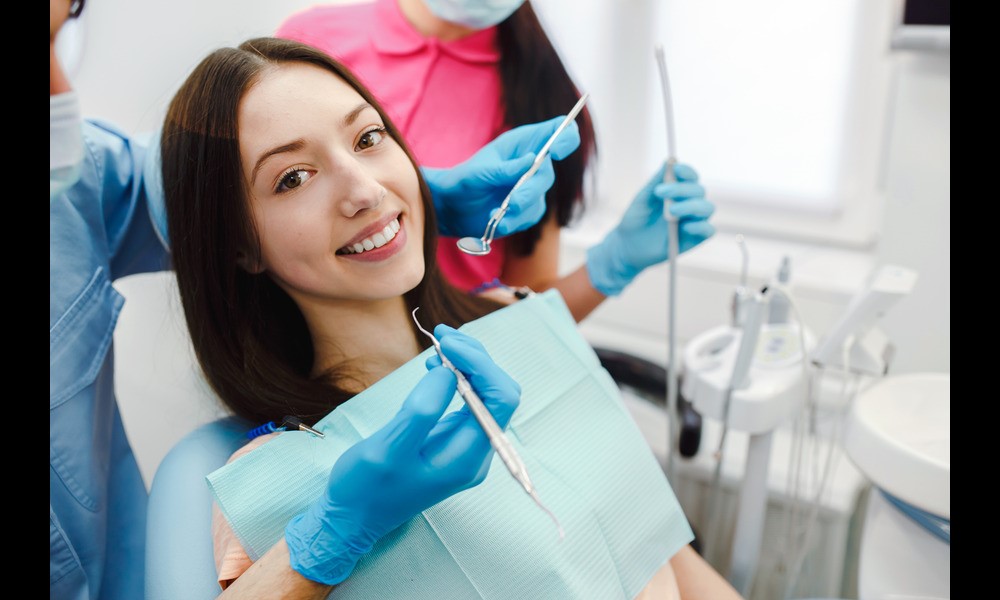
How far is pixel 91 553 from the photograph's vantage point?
2.44 feet

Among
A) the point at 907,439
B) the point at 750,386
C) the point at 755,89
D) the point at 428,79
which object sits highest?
the point at 428,79

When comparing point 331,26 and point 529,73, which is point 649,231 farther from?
point 331,26

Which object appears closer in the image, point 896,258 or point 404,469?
point 404,469

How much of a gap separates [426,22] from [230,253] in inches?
16.2

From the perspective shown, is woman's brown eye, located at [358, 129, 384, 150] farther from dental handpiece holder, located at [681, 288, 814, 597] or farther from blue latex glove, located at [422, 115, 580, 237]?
dental handpiece holder, located at [681, 288, 814, 597]

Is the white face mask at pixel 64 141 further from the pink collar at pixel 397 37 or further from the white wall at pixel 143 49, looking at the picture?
the pink collar at pixel 397 37

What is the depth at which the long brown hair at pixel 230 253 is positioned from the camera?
2.27ft

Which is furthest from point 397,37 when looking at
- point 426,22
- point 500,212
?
point 500,212

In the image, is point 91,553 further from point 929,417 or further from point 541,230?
point 929,417

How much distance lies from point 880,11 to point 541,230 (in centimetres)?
74

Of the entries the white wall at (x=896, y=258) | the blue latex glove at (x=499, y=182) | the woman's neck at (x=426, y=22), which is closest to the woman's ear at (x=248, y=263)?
the blue latex glove at (x=499, y=182)

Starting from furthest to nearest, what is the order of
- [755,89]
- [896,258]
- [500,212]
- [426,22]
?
[896,258], [755,89], [426,22], [500,212]

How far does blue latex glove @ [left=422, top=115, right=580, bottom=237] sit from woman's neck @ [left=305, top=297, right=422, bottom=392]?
0.17 metres

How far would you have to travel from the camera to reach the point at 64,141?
24.8 inches
